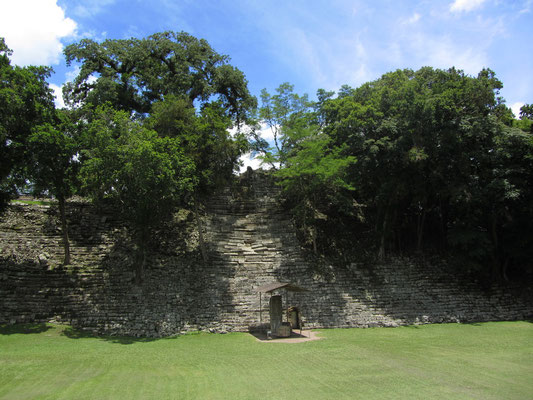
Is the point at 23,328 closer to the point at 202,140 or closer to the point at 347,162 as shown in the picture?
the point at 202,140

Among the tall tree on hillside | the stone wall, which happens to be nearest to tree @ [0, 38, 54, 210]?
the stone wall

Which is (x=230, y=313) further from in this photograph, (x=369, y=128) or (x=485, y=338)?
(x=369, y=128)

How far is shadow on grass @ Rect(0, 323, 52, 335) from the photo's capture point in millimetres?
11860

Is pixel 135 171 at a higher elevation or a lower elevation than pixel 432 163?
lower

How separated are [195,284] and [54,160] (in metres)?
7.76

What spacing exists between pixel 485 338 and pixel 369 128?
11.0 meters

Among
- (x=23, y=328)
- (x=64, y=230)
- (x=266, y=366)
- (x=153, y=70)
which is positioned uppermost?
(x=153, y=70)

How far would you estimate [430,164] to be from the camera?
17.6 meters

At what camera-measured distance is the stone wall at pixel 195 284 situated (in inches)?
531

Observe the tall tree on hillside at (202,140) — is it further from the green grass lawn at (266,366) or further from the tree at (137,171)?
the green grass lawn at (266,366)

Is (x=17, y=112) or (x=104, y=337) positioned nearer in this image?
(x=104, y=337)

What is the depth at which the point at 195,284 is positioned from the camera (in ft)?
50.5

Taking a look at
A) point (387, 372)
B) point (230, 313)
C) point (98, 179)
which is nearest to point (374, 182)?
point (230, 313)

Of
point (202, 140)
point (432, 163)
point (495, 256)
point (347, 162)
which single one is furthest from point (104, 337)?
point (495, 256)
